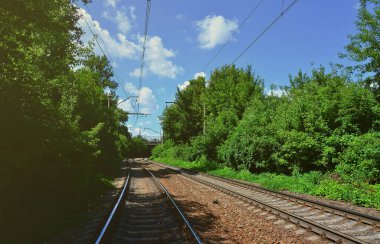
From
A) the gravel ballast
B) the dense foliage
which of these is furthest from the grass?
the dense foliage

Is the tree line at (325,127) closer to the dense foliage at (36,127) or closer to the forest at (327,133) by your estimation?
the forest at (327,133)

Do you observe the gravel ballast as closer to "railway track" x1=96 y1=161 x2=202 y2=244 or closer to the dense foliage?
"railway track" x1=96 y1=161 x2=202 y2=244

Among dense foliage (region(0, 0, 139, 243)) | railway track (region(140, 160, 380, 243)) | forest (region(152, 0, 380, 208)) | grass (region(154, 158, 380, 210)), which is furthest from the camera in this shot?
forest (region(152, 0, 380, 208))

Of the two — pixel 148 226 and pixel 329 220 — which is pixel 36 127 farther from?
A: pixel 329 220

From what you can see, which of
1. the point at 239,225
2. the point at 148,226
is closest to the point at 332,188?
the point at 239,225

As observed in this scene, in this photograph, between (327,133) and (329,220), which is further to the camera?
(327,133)

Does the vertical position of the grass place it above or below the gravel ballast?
above

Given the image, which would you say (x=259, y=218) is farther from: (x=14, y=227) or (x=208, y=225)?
(x=14, y=227)

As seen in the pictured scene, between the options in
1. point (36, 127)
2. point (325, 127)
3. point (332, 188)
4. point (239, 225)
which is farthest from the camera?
point (325, 127)

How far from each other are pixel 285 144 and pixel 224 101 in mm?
19008

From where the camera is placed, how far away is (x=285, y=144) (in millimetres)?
22266

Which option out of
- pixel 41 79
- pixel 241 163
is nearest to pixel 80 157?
pixel 41 79

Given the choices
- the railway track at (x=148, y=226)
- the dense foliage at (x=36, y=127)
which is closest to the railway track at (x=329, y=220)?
the railway track at (x=148, y=226)

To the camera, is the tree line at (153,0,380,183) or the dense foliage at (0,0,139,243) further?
the tree line at (153,0,380,183)
